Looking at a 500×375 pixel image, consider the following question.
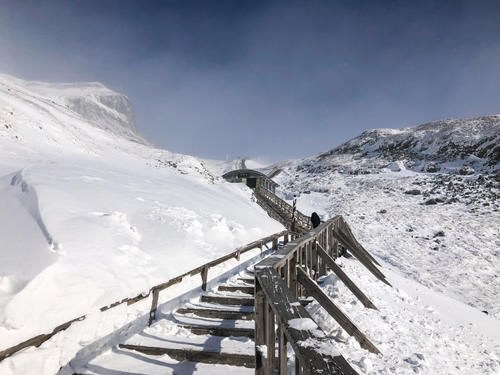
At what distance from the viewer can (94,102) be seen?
10838cm

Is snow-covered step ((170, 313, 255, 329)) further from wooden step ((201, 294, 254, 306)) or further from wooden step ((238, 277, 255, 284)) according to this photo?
wooden step ((238, 277, 255, 284))

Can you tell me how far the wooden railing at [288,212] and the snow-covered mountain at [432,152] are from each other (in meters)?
23.0

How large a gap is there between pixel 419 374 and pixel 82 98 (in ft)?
418

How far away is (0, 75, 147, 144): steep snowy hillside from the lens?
93312 millimetres

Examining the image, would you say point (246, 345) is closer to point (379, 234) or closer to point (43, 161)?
point (43, 161)

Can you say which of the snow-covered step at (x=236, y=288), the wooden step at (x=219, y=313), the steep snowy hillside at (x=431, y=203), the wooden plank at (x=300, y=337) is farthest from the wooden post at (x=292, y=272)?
the steep snowy hillside at (x=431, y=203)

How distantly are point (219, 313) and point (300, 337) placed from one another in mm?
3571

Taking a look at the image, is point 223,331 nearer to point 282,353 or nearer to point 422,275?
point 282,353

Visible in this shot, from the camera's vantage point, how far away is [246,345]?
3736mm

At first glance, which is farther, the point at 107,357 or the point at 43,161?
the point at 43,161

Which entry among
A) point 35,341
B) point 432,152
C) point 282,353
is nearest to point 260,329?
point 282,353

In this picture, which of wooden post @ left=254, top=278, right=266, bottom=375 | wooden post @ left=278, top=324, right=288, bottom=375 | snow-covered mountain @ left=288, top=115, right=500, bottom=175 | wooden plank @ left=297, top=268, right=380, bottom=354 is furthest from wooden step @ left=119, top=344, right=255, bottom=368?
snow-covered mountain @ left=288, top=115, right=500, bottom=175

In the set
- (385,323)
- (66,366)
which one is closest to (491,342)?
(385,323)

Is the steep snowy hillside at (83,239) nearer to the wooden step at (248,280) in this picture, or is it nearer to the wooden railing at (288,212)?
the wooden step at (248,280)
